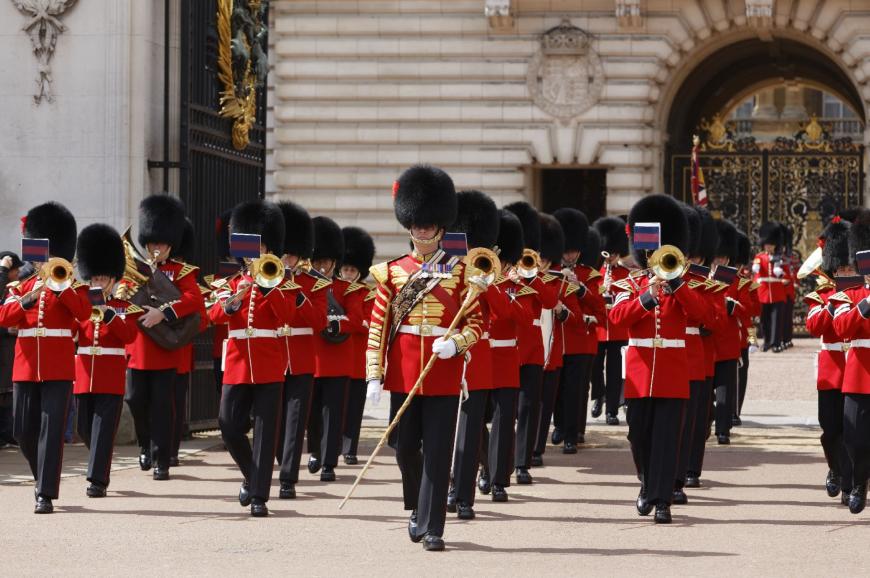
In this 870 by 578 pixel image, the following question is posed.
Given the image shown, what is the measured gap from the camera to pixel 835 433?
9.73m

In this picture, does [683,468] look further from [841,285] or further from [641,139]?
[641,139]

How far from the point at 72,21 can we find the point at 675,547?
6252 mm

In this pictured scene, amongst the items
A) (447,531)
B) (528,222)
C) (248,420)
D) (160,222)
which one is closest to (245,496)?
(248,420)

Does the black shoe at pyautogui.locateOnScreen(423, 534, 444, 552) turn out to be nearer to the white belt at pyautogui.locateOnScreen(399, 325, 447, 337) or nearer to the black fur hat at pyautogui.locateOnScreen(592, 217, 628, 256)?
the white belt at pyautogui.locateOnScreen(399, 325, 447, 337)

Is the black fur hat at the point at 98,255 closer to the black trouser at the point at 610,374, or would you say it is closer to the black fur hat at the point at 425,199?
the black fur hat at the point at 425,199

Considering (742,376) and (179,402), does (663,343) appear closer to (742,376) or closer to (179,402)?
(179,402)

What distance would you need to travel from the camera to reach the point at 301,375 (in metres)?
9.98

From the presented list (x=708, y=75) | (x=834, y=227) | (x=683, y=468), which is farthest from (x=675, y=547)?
(x=708, y=75)

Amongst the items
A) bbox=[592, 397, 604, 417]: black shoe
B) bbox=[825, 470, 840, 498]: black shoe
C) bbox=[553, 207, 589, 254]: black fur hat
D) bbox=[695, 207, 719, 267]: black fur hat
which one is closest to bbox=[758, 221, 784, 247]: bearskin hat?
bbox=[592, 397, 604, 417]: black shoe

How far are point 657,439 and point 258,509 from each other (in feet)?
6.02

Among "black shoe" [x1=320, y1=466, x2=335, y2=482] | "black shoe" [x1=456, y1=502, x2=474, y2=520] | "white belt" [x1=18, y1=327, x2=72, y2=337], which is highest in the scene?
"white belt" [x1=18, y1=327, x2=72, y2=337]

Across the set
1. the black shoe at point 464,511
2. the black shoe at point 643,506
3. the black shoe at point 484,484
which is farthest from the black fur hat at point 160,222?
the black shoe at point 643,506

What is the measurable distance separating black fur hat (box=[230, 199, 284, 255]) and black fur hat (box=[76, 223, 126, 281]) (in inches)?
25.0

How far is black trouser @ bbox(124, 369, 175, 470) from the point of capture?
34.8 feet
